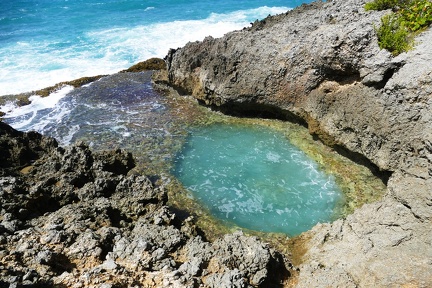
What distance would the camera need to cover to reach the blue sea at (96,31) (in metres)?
30.4

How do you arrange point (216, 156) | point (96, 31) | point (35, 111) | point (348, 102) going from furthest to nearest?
point (96, 31), point (35, 111), point (216, 156), point (348, 102)

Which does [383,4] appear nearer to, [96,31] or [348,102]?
[348,102]

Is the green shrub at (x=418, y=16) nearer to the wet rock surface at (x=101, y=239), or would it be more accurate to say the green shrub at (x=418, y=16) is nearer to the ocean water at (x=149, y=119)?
the ocean water at (x=149, y=119)

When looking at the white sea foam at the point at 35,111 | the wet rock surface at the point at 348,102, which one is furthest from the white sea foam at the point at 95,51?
the wet rock surface at the point at 348,102

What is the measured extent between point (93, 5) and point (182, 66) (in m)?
38.1

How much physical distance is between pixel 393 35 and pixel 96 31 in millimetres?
36416

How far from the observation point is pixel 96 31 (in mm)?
41125

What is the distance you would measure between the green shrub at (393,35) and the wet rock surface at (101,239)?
10038 millimetres

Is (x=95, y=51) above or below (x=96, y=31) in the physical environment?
below

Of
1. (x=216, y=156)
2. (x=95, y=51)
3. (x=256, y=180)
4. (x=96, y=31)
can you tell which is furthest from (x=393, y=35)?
(x=96, y=31)

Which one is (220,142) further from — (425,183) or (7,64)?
(7,64)

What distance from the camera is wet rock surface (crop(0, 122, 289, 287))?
26.9 ft

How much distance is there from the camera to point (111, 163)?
15.2m

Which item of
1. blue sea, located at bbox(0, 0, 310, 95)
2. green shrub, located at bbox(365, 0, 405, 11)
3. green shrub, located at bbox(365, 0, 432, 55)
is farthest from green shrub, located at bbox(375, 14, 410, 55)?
blue sea, located at bbox(0, 0, 310, 95)
